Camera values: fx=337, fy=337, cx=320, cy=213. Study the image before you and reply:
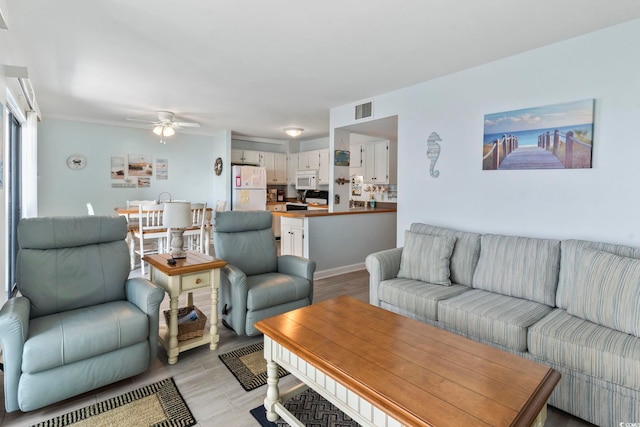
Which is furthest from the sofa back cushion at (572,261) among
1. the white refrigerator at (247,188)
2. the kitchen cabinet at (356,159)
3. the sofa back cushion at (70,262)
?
the white refrigerator at (247,188)

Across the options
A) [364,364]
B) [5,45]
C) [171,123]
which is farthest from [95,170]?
[364,364]

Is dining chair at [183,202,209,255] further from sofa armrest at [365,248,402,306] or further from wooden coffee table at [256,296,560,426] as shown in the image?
wooden coffee table at [256,296,560,426]

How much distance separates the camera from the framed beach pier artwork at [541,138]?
2.54 meters

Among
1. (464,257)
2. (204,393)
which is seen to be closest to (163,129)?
(204,393)

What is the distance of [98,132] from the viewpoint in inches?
238

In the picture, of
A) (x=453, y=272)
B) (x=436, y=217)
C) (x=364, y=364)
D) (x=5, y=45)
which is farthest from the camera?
(x=436, y=217)

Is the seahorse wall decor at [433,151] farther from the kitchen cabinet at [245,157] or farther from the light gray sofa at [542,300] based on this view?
the kitchen cabinet at [245,157]

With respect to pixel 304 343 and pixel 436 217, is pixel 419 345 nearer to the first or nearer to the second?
pixel 304 343

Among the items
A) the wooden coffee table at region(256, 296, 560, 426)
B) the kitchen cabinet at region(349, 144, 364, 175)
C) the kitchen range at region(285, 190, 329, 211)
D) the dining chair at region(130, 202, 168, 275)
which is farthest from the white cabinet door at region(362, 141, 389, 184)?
the wooden coffee table at region(256, 296, 560, 426)

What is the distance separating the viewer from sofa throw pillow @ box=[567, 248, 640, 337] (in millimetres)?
1887

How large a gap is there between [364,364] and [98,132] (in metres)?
6.53

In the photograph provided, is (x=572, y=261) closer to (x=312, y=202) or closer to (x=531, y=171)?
(x=531, y=171)

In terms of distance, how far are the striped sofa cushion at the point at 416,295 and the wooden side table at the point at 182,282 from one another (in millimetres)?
1399

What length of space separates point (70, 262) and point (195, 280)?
821 mm
